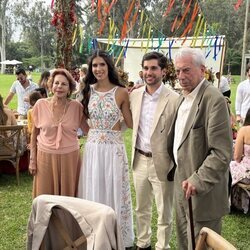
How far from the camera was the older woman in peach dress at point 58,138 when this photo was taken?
3303 mm

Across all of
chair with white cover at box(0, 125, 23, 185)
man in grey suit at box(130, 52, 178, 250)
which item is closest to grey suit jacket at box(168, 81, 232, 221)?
man in grey suit at box(130, 52, 178, 250)

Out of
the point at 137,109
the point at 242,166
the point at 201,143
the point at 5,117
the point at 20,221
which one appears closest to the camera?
the point at 201,143

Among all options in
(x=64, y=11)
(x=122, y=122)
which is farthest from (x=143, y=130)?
(x=64, y=11)

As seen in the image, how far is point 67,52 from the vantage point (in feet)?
11.6

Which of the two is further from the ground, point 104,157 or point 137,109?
point 137,109

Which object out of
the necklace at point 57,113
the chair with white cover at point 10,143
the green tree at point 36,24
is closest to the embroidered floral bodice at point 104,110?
the necklace at point 57,113

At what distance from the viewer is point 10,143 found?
5477 millimetres

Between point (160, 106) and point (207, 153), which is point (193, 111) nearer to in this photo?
point (207, 153)

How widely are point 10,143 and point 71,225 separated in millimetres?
3604

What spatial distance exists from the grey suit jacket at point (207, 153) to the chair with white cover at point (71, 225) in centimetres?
61

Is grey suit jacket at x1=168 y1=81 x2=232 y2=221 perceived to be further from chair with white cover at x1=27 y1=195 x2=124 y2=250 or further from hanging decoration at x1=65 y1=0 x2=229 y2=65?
hanging decoration at x1=65 y1=0 x2=229 y2=65

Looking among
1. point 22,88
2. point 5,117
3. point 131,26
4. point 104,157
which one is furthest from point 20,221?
point 131,26

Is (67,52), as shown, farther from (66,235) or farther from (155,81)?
(66,235)

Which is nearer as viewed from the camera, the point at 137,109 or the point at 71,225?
the point at 71,225
